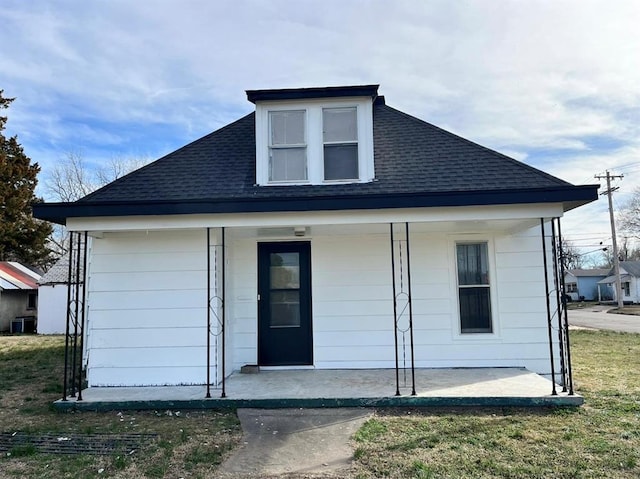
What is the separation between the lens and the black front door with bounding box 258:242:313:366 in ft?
24.7

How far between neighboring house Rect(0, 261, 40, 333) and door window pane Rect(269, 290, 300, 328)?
1815cm

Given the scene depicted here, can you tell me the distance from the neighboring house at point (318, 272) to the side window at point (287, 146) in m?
0.02

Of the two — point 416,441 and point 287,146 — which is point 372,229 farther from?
point 416,441

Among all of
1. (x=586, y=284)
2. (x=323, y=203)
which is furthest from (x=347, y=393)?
(x=586, y=284)

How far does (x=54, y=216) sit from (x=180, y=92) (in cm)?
749

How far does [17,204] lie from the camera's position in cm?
2392

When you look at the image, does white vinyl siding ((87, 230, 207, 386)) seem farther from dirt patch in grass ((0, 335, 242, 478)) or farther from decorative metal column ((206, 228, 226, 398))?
dirt patch in grass ((0, 335, 242, 478))

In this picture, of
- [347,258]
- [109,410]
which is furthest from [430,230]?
[109,410]

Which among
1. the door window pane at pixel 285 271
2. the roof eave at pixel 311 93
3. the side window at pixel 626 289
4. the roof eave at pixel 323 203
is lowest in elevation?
the side window at pixel 626 289

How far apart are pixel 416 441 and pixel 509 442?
87 centimetres

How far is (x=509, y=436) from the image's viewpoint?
14.7 ft

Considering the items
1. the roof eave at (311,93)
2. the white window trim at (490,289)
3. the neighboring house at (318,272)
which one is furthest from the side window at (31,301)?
the white window trim at (490,289)

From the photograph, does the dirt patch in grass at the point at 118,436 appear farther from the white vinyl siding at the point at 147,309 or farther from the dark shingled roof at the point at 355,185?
the dark shingled roof at the point at 355,185

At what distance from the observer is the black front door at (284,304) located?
296 inches
